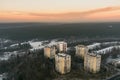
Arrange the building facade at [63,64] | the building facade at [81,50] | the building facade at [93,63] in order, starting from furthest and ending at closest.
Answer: the building facade at [81,50], the building facade at [93,63], the building facade at [63,64]

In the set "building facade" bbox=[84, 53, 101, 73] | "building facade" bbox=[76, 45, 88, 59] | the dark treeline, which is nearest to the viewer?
"building facade" bbox=[84, 53, 101, 73]

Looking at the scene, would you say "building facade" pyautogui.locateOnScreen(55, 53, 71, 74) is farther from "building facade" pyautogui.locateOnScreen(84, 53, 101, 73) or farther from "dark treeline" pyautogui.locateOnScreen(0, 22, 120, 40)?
"dark treeline" pyautogui.locateOnScreen(0, 22, 120, 40)

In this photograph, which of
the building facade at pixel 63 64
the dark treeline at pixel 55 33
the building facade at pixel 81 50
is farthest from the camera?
the dark treeline at pixel 55 33

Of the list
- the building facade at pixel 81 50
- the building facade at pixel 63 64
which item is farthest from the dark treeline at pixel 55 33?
the building facade at pixel 63 64

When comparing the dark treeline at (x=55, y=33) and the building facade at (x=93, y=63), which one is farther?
the dark treeline at (x=55, y=33)

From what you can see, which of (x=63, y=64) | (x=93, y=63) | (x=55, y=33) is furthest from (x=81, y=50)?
(x=55, y=33)

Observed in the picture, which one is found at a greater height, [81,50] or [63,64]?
[81,50]

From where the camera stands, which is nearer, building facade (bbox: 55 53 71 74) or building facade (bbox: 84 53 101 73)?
building facade (bbox: 55 53 71 74)

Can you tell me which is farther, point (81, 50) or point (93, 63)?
point (81, 50)

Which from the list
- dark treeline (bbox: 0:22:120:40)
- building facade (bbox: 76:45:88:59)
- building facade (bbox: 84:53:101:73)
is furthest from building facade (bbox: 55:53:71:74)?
dark treeline (bbox: 0:22:120:40)

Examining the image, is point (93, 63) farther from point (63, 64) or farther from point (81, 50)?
point (81, 50)

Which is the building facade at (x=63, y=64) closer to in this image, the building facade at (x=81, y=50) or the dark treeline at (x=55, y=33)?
the building facade at (x=81, y=50)

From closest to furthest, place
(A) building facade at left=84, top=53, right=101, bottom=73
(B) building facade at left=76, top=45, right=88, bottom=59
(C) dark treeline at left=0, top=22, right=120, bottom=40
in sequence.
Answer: (A) building facade at left=84, top=53, right=101, bottom=73 < (B) building facade at left=76, top=45, right=88, bottom=59 < (C) dark treeline at left=0, top=22, right=120, bottom=40
